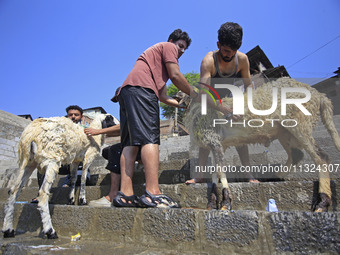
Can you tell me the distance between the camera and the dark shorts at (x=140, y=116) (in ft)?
8.28

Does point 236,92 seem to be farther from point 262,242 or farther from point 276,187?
point 262,242

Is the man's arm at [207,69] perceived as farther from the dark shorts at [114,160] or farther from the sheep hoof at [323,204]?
the dark shorts at [114,160]

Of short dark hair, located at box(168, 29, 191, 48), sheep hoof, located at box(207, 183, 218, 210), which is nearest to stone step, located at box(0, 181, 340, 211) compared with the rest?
sheep hoof, located at box(207, 183, 218, 210)

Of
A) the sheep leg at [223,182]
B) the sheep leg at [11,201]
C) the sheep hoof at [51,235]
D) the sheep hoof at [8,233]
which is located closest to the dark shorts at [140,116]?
the sheep leg at [223,182]

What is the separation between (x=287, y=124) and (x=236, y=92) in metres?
0.80

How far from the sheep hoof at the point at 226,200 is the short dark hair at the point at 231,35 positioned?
183 centimetres

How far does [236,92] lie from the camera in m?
3.31

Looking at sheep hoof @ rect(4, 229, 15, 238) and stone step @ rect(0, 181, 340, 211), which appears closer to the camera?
stone step @ rect(0, 181, 340, 211)

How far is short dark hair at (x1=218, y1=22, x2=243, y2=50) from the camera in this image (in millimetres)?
2963

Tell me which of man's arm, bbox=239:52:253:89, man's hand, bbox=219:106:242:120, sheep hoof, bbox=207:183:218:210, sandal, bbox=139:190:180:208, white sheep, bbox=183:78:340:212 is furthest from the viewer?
man's arm, bbox=239:52:253:89

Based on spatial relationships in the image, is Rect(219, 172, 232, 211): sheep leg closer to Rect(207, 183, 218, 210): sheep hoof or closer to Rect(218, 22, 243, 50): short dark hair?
Rect(207, 183, 218, 210): sheep hoof

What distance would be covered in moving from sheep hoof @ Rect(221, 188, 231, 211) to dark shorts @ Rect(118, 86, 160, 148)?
947 millimetres

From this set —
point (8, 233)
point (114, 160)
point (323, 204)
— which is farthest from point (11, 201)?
point (323, 204)

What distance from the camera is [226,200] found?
2562 millimetres
